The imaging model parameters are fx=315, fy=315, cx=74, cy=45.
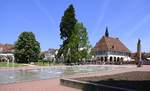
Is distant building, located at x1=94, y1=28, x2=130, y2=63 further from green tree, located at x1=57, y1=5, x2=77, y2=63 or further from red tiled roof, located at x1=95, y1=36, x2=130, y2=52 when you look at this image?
green tree, located at x1=57, y1=5, x2=77, y2=63

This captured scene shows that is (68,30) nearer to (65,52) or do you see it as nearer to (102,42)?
(65,52)

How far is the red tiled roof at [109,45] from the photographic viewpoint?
112m

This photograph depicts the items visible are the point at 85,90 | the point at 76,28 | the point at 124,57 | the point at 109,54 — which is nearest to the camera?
the point at 85,90

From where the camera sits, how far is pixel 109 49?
11200cm

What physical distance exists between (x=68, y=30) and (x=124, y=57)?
1832 inches

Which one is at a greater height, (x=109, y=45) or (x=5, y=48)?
(x=5, y=48)

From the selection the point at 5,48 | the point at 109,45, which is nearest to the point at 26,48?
the point at 109,45

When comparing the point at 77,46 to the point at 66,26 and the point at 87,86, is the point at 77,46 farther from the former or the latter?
the point at 87,86

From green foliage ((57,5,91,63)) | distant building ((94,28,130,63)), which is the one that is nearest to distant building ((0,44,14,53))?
distant building ((94,28,130,63))

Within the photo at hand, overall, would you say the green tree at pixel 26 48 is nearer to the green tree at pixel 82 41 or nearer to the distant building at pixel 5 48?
the green tree at pixel 82 41

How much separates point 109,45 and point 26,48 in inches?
1570

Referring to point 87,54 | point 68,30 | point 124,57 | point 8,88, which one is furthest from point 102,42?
point 8,88

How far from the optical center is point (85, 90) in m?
16.0

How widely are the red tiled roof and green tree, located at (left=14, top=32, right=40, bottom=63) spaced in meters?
34.5
